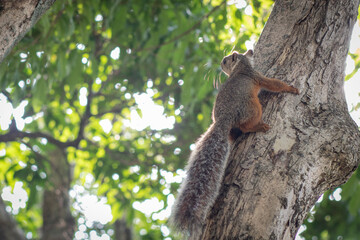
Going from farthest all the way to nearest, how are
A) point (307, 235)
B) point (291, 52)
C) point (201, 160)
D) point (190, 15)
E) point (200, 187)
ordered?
point (307, 235) < point (190, 15) < point (291, 52) < point (201, 160) < point (200, 187)

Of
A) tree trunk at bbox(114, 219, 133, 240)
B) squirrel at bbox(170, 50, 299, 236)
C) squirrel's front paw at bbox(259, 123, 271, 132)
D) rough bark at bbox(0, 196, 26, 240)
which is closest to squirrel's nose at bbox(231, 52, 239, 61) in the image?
squirrel at bbox(170, 50, 299, 236)

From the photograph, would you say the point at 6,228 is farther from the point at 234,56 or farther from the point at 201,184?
the point at 234,56

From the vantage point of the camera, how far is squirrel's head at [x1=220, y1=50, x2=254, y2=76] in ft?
11.0

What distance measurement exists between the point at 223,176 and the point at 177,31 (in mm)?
2898

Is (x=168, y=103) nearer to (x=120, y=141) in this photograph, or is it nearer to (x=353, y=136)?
(x=120, y=141)

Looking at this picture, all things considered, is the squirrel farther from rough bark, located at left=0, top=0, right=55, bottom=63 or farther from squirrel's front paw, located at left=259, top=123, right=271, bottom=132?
rough bark, located at left=0, top=0, right=55, bottom=63

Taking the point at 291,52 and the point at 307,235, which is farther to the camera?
the point at 307,235

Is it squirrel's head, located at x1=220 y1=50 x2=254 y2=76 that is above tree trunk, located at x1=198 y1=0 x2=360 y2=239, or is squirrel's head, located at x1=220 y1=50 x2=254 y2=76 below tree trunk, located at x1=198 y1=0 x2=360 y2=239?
above

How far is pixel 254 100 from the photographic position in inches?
101

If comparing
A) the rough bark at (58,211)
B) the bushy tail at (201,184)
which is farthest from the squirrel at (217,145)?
the rough bark at (58,211)

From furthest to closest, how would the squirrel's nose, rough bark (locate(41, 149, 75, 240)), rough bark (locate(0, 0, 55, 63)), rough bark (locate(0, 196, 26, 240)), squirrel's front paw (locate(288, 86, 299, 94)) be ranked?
rough bark (locate(41, 149, 75, 240)) < the squirrel's nose < rough bark (locate(0, 196, 26, 240)) < squirrel's front paw (locate(288, 86, 299, 94)) < rough bark (locate(0, 0, 55, 63))

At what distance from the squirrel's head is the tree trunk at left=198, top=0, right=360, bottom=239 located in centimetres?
86

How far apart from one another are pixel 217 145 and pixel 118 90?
378cm

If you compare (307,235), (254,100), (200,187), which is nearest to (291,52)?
(254,100)
